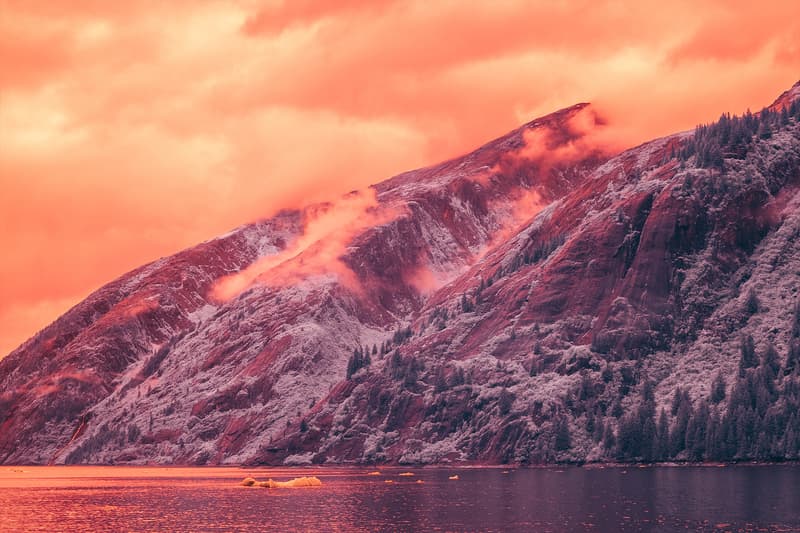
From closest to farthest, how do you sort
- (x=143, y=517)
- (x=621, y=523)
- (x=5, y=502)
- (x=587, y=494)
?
(x=621, y=523) → (x=143, y=517) → (x=587, y=494) → (x=5, y=502)

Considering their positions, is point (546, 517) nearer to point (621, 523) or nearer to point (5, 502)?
point (621, 523)

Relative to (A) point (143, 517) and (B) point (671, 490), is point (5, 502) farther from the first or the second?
(B) point (671, 490)

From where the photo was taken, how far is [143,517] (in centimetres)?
15850

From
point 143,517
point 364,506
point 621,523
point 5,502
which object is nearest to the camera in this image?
point 621,523

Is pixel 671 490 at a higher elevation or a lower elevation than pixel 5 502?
lower

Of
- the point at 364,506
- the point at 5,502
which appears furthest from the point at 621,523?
the point at 5,502

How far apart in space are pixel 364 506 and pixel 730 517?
59072mm

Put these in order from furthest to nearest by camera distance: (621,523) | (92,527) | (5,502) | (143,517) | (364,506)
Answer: (5,502)
(364,506)
(143,517)
(92,527)
(621,523)

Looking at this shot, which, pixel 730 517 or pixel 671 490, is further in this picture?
pixel 671 490

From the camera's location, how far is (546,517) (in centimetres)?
14650

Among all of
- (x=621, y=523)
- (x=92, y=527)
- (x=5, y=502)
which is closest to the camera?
(x=621, y=523)

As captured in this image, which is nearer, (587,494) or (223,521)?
(223,521)

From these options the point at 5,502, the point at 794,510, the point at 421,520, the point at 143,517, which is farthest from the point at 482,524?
the point at 5,502

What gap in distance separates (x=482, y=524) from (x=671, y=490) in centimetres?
6038
